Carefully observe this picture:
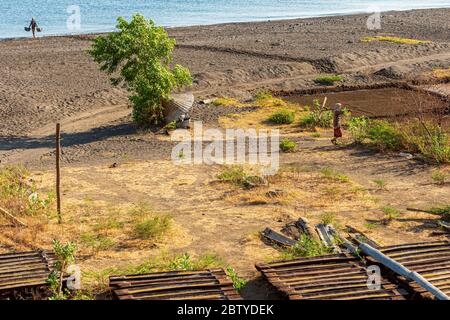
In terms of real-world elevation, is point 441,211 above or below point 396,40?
below

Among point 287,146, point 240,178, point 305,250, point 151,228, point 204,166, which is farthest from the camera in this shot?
point 287,146

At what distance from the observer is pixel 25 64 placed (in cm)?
3038

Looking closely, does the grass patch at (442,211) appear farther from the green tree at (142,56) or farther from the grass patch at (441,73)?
the grass patch at (441,73)

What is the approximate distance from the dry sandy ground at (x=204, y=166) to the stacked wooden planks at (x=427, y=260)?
4.43 ft

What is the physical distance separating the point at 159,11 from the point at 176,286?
5269 cm

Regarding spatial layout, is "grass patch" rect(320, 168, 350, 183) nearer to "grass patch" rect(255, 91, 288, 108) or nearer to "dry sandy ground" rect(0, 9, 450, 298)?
"dry sandy ground" rect(0, 9, 450, 298)

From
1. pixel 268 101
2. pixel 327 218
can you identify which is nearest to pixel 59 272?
pixel 327 218

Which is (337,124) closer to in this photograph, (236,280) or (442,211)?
(442,211)

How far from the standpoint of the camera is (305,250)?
1208 centimetres

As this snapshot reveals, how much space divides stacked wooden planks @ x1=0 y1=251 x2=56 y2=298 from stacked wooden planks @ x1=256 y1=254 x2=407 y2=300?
3.10 meters

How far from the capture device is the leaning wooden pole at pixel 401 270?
33.1ft
